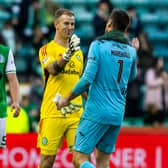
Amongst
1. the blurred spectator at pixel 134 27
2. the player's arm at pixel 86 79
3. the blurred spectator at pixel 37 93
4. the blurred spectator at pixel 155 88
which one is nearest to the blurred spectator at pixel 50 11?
the blurred spectator at pixel 134 27

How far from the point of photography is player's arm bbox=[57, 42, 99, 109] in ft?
25.7

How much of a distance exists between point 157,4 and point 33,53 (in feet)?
11.1

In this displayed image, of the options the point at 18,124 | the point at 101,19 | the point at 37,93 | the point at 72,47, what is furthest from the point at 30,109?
the point at 72,47

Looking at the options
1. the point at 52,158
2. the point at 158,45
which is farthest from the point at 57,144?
the point at 158,45

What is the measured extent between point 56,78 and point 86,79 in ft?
4.33

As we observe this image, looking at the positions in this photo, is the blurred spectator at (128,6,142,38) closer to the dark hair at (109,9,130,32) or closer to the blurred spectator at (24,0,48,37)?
the blurred spectator at (24,0,48,37)

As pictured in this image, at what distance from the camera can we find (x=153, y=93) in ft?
49.3

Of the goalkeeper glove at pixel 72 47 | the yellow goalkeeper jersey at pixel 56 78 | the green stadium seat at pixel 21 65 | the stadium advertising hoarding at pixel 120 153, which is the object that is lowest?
the stadium advertising hoarding at pixel 120 153

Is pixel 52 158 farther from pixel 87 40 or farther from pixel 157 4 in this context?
pixel 157 4

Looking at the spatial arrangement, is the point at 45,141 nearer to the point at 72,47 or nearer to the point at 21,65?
the point at 72,47

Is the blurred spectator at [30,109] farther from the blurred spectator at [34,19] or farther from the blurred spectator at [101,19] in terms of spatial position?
the blurred spectator at [34,19]

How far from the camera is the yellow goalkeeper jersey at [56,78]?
9.14m

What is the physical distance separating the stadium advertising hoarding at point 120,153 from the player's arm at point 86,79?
3.60m

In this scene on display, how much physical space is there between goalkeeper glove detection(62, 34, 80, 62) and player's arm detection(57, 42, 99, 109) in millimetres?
444
